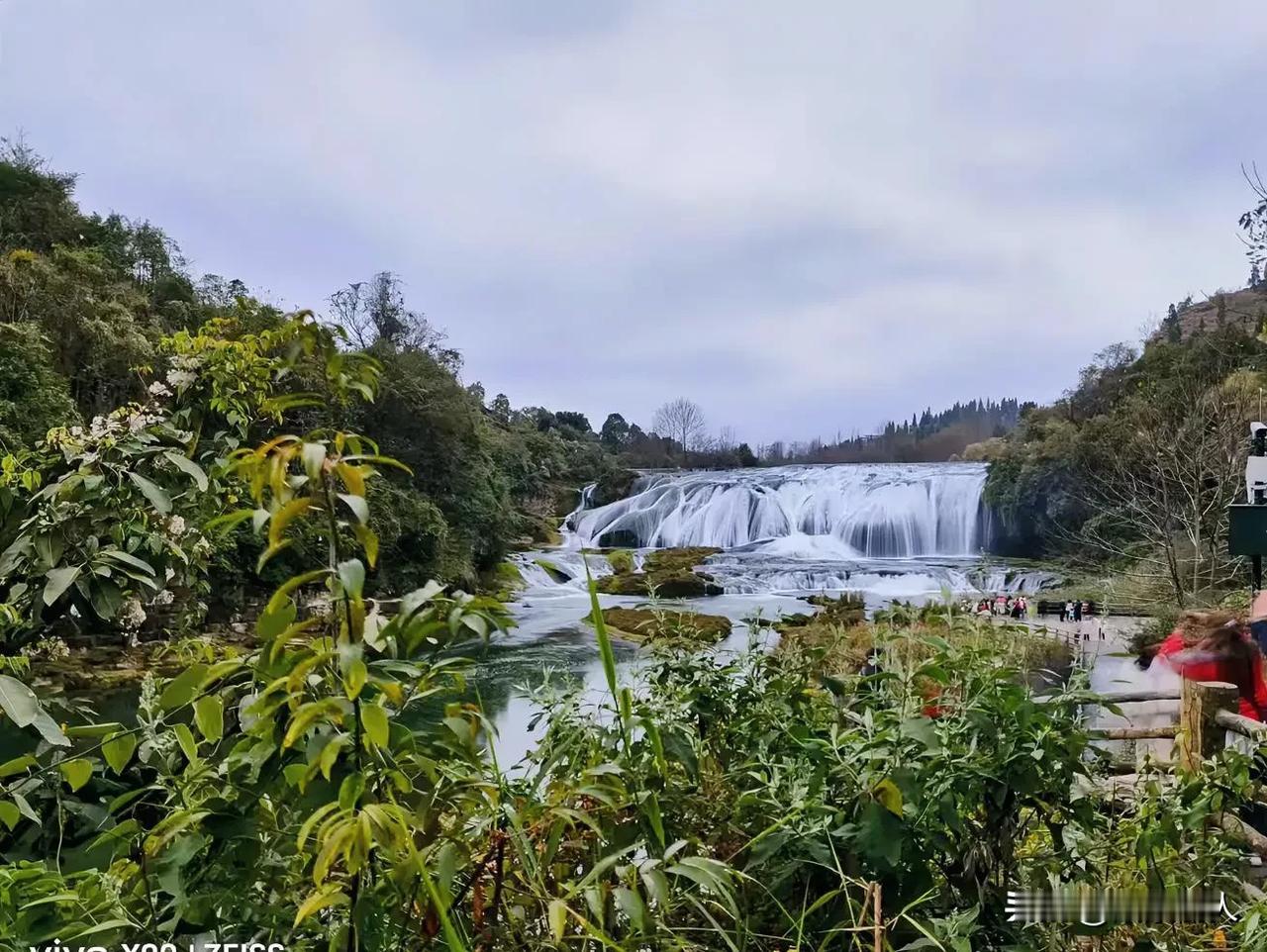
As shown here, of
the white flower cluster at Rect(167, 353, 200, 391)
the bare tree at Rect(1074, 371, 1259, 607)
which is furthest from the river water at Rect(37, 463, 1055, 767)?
the white flower cluster at Rect(167, 353, 200, 391)

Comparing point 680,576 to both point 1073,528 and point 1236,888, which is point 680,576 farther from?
point 1236,888

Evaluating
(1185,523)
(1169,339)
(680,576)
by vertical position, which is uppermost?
(1169,339)

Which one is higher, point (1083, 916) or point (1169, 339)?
point (1169, 339)

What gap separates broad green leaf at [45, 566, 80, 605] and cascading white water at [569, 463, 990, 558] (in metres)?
17.5

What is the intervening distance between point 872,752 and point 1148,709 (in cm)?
331

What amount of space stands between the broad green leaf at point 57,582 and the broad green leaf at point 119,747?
0.95 feet

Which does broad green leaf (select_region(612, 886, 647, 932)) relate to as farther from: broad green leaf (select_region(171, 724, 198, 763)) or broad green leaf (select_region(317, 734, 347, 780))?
broad green leaf (select_region(171, 724, 198, 763))

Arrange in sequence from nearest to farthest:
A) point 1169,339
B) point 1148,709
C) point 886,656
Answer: point 886,656 → point 1148,709 → point 1169,339

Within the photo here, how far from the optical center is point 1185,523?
10133 millimetres

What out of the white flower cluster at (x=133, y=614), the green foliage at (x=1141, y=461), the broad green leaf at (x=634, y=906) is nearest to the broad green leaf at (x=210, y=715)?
the broad green leaf at (x=634, y=906)

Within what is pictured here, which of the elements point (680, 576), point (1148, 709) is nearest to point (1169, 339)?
point (680, 576)

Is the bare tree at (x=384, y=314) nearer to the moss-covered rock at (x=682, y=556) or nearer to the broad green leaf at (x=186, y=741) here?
the moss-covered rock at (x=682, y=556)

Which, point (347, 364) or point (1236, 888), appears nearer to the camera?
point (347, 364)

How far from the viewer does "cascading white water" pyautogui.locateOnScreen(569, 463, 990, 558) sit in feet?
62.5
